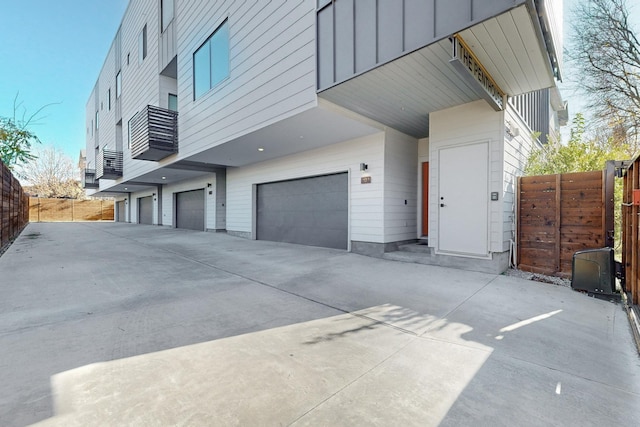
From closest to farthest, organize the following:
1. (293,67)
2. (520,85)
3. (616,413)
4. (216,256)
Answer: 1. (616,413)
2. (520,85)
3. (293,67)
4. (216,256)

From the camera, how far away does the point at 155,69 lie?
11.1m

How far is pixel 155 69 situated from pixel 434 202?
11.9 metres

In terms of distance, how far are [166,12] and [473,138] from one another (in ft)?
39.6

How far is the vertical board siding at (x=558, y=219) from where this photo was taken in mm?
→ 4117

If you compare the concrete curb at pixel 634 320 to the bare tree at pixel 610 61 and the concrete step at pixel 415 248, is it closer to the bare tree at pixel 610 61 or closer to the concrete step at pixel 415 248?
the concrete step at pixel 415 248

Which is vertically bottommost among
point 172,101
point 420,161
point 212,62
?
point 420,161

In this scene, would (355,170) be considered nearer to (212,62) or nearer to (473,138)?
(473,138)

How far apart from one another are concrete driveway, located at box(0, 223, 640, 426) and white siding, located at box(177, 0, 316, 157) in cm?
366

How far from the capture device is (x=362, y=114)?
562cm

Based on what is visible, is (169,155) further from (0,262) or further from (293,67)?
(293,67)

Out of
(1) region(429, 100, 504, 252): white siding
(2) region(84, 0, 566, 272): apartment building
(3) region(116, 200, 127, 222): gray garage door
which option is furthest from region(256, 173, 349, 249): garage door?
(3) region(116, 200, 127, 222): gray garage door

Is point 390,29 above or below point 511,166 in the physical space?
above

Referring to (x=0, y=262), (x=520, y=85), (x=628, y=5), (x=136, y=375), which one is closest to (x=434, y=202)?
(x=520, y=85)

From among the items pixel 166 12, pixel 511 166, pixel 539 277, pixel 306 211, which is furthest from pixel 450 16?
pixel 166 12
